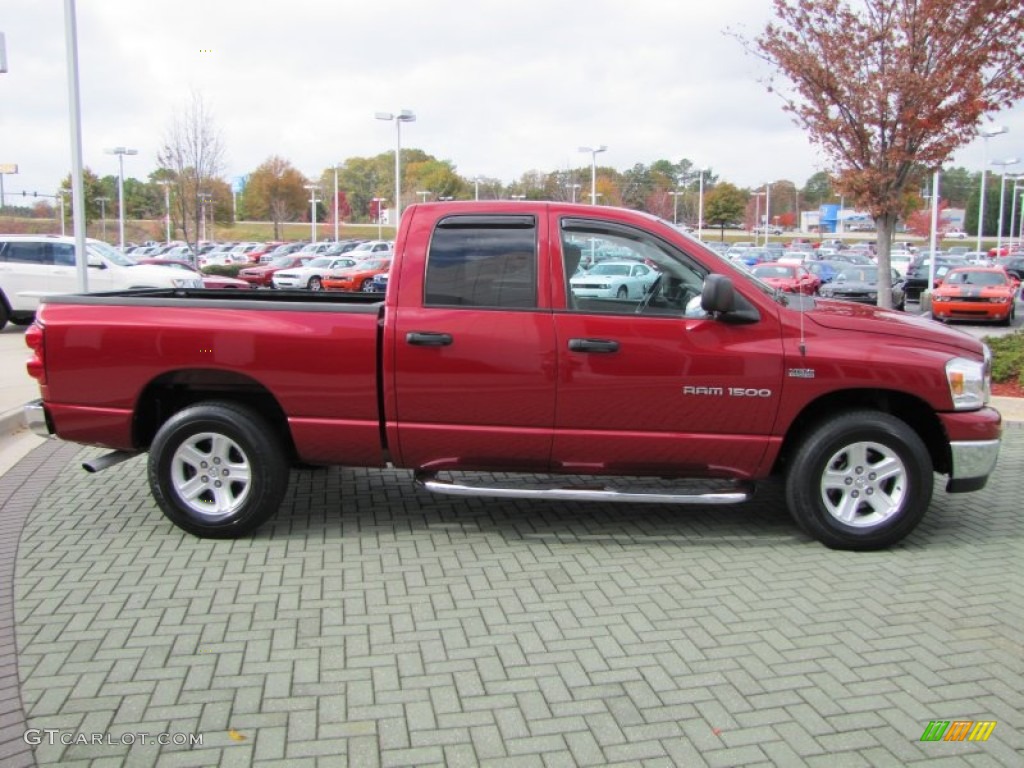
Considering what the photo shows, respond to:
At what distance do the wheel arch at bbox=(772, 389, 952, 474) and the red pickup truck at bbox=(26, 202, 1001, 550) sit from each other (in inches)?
0.7

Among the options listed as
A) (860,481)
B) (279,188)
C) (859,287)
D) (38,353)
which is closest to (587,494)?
(860,481)

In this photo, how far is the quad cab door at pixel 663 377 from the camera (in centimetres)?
518

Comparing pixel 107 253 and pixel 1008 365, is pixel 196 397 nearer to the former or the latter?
pixel 1008 365

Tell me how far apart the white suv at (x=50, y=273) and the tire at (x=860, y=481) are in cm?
1464

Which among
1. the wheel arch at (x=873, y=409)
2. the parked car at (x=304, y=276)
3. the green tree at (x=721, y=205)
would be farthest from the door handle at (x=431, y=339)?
the green tree at (x=721, y=205)

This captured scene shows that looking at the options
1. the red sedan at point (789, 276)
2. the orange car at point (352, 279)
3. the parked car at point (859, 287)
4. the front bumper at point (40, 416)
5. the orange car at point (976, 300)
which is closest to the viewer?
the front bumper at point (40, 416)

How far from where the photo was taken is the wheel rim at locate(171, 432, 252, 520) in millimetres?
5492

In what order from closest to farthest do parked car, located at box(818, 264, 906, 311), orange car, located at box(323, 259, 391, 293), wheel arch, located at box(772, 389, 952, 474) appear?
wheel arch, located at box(772, 389, 952, 474)
parked car, located at box(818, 264, 906, 311)
orange car, located at box(323, 259, 391, 293)

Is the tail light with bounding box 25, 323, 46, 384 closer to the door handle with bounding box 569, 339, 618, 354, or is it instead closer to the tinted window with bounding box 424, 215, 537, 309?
the tinted window with bounding box 424, 215, 537, 309

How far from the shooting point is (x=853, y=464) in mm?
5316

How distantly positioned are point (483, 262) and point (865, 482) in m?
2.58

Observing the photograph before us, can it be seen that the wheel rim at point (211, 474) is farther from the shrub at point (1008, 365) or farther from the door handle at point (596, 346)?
the shrub at point (1008, 365)

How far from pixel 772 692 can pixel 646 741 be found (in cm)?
68

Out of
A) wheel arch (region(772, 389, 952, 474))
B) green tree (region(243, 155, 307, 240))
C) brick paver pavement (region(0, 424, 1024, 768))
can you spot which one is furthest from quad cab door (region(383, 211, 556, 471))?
green tree (region(243, 155, 307, 240))
